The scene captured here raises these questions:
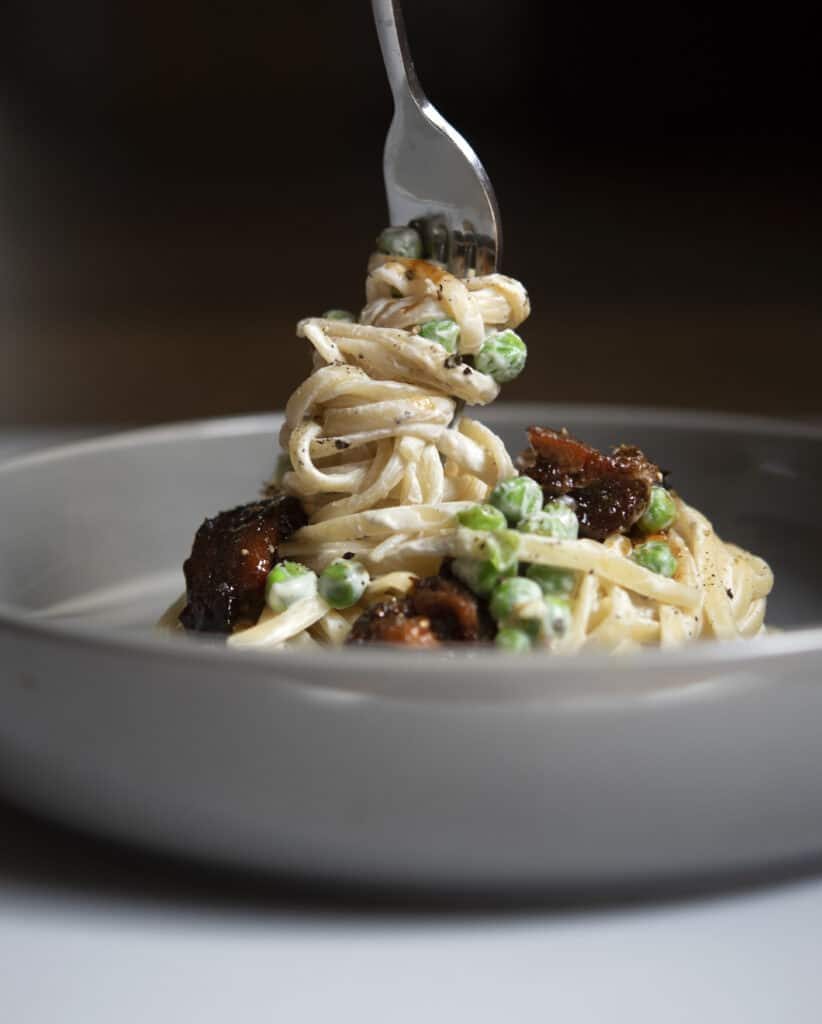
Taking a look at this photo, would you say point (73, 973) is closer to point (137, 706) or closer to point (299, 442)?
point (137, 706)

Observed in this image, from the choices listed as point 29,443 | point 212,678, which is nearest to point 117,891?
point 212,678

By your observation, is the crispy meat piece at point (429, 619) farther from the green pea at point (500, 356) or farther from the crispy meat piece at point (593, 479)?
the green pea at point (500, 356)

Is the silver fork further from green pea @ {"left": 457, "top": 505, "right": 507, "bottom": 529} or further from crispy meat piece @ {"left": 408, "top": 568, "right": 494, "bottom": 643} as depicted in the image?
crispy meat piece @ {"left": 408, "top": 568, "right": 494, "bottom": 643}

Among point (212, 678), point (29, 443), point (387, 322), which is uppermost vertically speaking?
point (387, 322)

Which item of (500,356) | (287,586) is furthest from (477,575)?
(500,356)

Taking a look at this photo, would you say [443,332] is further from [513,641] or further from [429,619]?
[513,641]

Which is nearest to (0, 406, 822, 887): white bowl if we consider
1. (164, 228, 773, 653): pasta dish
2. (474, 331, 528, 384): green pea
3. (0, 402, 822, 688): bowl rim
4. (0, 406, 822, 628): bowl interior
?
(0, 402, 822, 688): bowl rim
